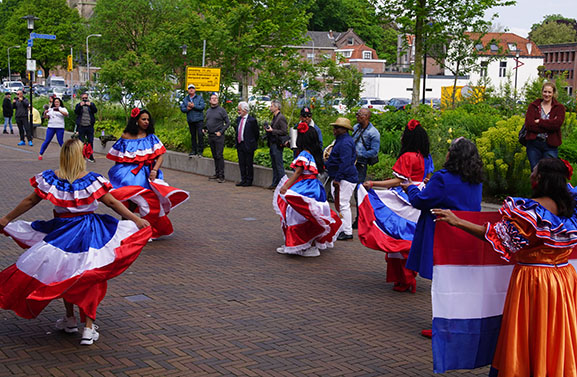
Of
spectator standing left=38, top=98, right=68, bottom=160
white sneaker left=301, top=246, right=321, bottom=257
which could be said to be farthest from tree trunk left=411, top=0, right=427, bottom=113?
white sneaker left=301, top=246, right=321, bottom=257

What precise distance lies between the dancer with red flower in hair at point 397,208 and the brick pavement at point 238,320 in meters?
0.61

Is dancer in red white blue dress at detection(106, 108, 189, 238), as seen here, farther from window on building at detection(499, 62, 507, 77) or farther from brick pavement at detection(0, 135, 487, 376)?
window on building at detection(499, 62, 507, 77)

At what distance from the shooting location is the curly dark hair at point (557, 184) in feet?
14.3

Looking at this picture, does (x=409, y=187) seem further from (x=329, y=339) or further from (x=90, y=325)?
(x=90, y=325)

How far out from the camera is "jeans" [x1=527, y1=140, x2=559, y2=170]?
37.1ft

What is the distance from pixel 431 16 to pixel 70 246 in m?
22.2

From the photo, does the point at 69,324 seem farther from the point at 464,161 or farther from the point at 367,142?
the point at 367,142

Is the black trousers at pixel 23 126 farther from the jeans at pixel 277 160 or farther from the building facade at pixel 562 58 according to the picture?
the building facade at pixel 562 58

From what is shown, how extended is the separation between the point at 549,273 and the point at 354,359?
189 cm

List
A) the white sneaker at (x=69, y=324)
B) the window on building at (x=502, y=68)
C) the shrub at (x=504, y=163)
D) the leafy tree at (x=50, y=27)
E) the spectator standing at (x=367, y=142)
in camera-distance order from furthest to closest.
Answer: the leafy tree at (x=50, y=27), the window on building at (x=502, y=68), the shrub at (x=504, y=163), the spectator standing at (x=367, y=142), the white sneaker at (x=69, y=324)

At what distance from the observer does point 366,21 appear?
89.2 feet

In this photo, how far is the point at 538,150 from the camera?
37.4 ft

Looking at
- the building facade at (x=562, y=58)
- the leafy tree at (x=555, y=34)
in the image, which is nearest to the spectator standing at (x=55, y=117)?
the building facade at (x=562, y=58)

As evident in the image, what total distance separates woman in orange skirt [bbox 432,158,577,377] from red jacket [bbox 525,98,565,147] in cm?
695
